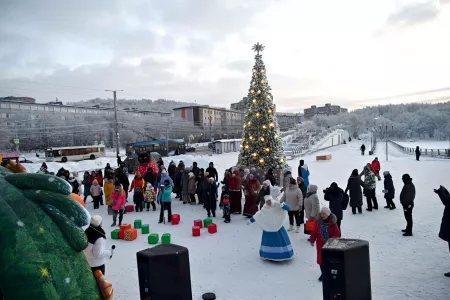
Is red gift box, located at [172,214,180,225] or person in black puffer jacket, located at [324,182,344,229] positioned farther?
red gift box, located at [172,214,180,225]

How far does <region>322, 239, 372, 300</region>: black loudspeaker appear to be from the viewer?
14.9ft

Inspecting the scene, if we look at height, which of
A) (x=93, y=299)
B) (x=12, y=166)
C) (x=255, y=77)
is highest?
(x=255, y=77)

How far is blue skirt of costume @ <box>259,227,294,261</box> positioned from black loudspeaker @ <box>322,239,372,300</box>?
2.24m

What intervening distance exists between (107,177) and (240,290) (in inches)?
298

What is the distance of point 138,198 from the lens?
40.8ft

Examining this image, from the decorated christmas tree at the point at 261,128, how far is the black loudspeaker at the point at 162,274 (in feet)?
41.7

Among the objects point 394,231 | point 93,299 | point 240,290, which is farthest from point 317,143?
point 93,299

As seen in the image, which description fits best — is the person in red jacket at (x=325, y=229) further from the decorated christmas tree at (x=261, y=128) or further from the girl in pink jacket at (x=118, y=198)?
the decorated christmas tree at (x=261, y=128)

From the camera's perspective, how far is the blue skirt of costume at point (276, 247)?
6969mm

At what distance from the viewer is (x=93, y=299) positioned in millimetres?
3084

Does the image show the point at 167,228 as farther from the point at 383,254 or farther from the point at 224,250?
the point at 383,254

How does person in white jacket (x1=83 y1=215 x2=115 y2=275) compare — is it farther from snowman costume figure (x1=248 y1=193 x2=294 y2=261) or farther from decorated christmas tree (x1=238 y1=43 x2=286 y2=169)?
decorated christmas tree (x1=238 y1=43 x2=286 y2=169)

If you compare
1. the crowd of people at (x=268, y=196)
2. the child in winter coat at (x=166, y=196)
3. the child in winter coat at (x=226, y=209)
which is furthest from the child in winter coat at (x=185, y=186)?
the child in winter coat at (x=226, y=209)

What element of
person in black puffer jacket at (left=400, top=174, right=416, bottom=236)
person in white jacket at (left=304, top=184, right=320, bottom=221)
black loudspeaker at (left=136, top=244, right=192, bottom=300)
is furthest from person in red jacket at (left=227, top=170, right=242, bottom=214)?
black loudspeaker at (left=136, top=244, right=192, bottom=300)
